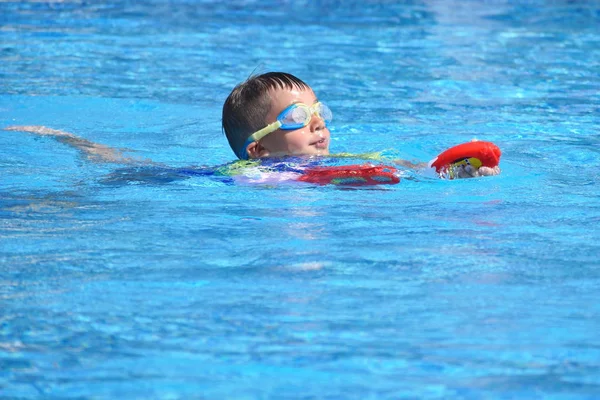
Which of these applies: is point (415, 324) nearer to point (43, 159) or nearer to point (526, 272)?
point (526, 272)

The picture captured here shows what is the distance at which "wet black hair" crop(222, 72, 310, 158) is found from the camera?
17.5 ft

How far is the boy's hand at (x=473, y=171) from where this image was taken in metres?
4.73

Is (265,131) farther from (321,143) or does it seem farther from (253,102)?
(321,143)

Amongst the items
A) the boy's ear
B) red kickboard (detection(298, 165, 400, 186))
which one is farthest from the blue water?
the boy's ear

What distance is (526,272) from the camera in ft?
11.4

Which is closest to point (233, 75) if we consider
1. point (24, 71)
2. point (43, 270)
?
point (24, 71)

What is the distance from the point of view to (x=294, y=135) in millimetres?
5289

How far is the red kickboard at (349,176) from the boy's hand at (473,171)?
0.34m

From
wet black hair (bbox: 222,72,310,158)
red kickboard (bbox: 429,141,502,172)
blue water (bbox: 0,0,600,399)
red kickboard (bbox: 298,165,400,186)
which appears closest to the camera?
blue water (bbox: 0,0,600,399)

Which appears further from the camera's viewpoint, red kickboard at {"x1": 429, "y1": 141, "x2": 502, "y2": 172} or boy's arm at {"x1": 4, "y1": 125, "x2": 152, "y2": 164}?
boy's arm at {"x1": 4, "y1": 125, "x2": 152, "y2": 164}

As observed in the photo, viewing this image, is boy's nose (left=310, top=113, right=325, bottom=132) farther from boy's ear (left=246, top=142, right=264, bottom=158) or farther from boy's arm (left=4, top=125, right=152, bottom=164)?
boy's arm (left=4, top=125, right=152, bottom=164)

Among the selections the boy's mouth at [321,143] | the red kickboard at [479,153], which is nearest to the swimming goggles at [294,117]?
the boy's mouth at [321,143]

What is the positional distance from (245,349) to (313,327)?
0.80ft

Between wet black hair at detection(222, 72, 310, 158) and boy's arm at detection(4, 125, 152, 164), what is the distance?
681mm
